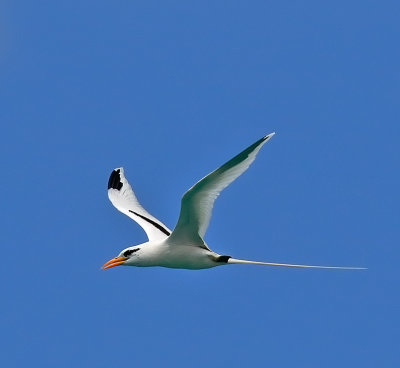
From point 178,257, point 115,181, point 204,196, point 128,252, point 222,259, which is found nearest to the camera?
point 204,196

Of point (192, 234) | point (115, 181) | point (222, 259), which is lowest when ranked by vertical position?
point (222, 259)

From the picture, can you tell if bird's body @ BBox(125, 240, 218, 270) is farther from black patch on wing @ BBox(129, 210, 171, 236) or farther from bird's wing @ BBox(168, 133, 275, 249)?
black patch on wing @ BBox(129, 210, 171, 236)

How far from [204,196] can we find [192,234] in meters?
1.71

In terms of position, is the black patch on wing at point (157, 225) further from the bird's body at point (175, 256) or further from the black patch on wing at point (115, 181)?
the bird's body at point (175, 256)

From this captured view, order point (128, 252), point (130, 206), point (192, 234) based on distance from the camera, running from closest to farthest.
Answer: point (192, 234) < point (128, 252) < point (130, 206)

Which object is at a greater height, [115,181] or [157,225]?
[115,181]

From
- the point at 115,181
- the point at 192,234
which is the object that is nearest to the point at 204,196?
the point at 192,234

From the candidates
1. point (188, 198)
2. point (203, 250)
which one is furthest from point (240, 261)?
point (188, 198)

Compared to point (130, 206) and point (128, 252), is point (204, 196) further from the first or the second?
point (130, 206)

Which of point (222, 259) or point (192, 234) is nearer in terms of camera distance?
point (192, 234)

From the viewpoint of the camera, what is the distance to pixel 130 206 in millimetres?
30781

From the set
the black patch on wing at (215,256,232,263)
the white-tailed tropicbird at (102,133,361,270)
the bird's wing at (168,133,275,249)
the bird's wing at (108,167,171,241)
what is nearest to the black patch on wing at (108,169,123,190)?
the bird's wing at (108,167,171,241)

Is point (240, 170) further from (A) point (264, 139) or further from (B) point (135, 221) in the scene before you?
(B) point (135, 221)

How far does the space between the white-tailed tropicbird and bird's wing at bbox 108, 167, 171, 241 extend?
1.0 inches
